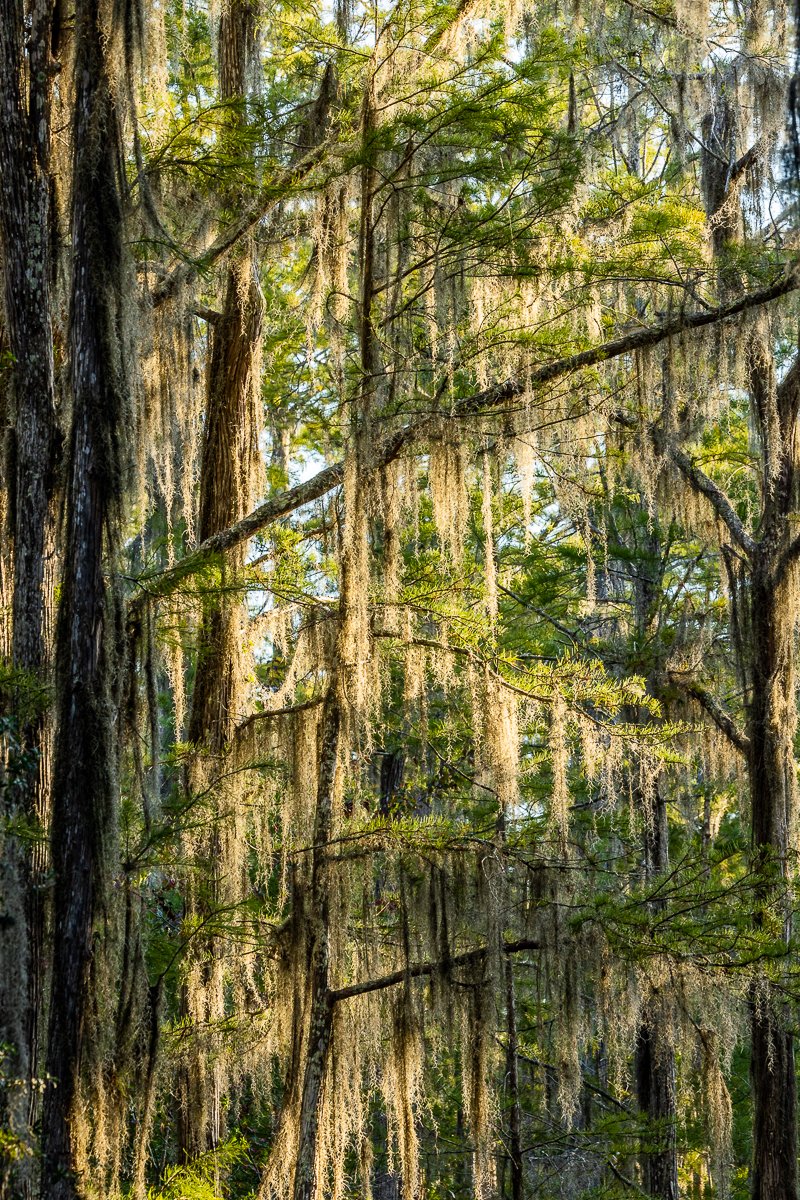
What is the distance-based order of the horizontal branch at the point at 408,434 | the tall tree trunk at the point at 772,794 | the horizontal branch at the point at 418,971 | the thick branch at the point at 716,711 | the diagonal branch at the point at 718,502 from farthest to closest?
the thick branch at the point at 716,711 → the diagonal branch at the point at 718,502 → the tall tree trunk at the point at 772,794 → the horizontal branch at the point at 408,434 → the horizontal branch at the point at 418,971

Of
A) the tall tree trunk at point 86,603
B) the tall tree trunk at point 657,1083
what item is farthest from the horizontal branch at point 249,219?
the tall tree trunk at point 657,1083

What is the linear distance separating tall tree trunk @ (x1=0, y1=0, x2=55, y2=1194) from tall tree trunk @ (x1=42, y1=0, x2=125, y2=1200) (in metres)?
0.33

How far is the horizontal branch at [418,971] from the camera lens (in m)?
7.16

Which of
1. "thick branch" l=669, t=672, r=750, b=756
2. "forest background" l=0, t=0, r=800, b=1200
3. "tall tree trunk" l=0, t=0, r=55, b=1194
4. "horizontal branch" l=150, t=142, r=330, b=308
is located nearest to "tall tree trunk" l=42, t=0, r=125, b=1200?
"forest background" l=0, t=0, r=800, b=1200

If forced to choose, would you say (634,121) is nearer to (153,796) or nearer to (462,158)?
(462,158)

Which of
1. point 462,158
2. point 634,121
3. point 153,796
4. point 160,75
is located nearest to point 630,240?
point 462,158

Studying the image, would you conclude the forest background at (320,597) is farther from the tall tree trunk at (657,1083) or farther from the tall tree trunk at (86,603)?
the tall tree trunk at (657,1083)

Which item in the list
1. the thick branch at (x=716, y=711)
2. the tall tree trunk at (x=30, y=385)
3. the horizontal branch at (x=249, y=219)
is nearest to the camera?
the tall tree trunk at (x=30, y=385)

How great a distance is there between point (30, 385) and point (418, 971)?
3.85 metres

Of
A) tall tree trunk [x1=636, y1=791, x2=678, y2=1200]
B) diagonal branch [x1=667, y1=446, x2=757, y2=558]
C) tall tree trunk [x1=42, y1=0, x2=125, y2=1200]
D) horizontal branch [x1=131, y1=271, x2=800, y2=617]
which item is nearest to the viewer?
tall tree trunk [x1=42, y1=0, x2=125, y2=1200]

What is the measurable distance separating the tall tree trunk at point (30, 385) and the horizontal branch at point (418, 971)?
166 centimetres

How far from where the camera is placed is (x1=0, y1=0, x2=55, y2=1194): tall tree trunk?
6.69 meters

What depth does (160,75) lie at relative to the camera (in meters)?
7.24

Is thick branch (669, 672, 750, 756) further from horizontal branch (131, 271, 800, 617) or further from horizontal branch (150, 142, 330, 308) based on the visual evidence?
horizontal branch (150, 142, 330, 308)
